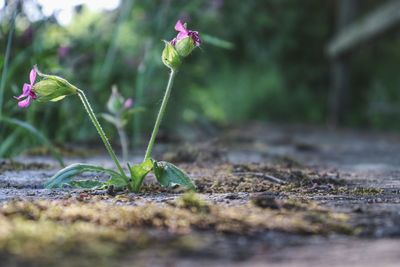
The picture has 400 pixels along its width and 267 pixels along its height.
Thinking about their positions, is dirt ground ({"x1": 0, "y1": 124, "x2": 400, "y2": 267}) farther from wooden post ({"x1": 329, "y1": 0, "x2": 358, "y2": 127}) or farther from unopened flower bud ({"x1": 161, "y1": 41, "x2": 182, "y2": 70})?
wooden post ({"x1": 329, "y1": 0, "x2": 358, "y2": 127})

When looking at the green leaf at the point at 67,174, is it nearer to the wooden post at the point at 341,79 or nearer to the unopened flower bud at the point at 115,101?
the unopened flower bud at the point at 115,101

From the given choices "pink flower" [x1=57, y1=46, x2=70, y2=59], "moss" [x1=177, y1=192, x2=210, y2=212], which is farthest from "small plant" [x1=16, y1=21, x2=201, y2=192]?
"pink flower" [x1=57, y1=46, x2=70, y2=59]

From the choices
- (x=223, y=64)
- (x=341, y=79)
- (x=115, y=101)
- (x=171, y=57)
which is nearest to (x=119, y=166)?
(x=171, y=57)

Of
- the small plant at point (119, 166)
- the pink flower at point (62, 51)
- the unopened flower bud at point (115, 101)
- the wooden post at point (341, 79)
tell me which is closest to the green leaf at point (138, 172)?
the small plant at point (119, 166)

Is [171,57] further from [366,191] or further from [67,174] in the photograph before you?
[366,191]

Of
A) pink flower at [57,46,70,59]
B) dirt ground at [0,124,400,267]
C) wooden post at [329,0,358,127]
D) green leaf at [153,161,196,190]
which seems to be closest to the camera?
dirt ground at [0,124,400,267]

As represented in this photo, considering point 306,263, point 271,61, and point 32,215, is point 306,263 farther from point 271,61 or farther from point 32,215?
point 271,61
